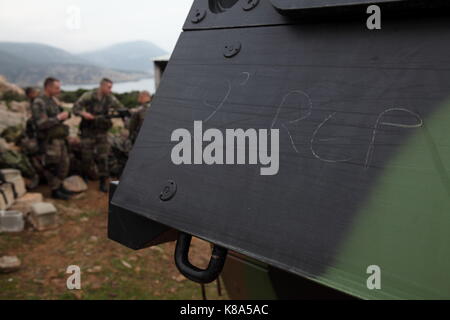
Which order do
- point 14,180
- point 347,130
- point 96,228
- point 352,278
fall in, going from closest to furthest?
point 352,278 < point 347,130 < point 96,228 < point 14,180

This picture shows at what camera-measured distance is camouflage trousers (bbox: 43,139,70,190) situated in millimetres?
6039

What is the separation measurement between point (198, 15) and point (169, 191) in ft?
2.01

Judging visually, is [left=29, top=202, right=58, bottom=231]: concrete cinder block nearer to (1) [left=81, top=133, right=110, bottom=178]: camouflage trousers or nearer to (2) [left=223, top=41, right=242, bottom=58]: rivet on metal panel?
(1) [left=81, top=133, right=110, bottom=178]: camouflage trousers

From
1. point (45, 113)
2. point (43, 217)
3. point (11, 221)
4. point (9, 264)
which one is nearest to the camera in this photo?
point (9, 264)

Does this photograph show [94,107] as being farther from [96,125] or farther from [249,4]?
[249,4]

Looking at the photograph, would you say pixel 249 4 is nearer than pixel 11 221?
Yes

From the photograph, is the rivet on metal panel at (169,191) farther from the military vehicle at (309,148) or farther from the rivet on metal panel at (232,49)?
the rivet on metal panel at (232,49)

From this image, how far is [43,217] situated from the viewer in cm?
502

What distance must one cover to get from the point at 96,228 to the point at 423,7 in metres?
4.94

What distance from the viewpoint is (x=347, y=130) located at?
938 mm

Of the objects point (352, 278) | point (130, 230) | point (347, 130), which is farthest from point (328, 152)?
point (130, 230)

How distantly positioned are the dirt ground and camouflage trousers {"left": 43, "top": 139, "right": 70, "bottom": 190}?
88cm

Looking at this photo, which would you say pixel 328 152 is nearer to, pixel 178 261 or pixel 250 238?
pixel 250 238

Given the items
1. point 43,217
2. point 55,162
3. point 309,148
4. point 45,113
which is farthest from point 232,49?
point 55,162
